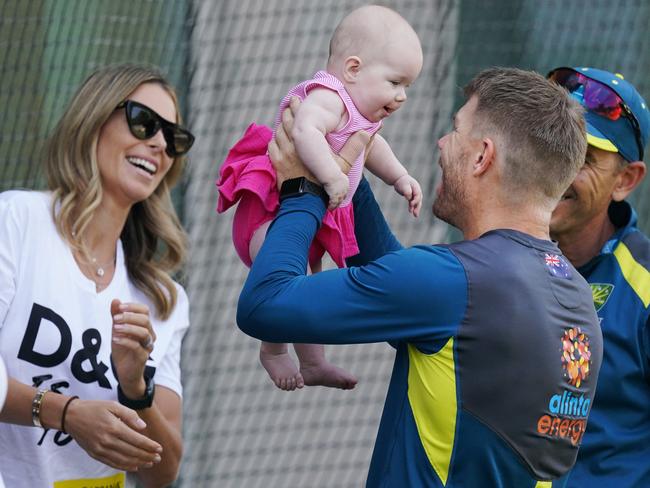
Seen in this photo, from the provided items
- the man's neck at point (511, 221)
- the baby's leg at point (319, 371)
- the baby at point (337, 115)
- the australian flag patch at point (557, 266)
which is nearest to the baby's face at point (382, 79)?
the baby at point (337, 115)

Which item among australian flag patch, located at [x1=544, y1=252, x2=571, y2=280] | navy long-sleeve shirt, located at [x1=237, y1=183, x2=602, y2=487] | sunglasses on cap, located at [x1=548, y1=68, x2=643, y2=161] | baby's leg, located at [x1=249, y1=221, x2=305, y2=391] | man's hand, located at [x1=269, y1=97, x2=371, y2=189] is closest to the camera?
navy long-sleeve shirt, located at [x1=237, y1=183, x2=602, y2=487]

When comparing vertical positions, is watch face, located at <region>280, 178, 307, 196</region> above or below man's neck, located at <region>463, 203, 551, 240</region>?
below

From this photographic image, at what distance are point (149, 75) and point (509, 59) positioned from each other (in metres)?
2.37

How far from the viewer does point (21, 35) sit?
455cm

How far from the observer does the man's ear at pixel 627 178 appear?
3398 mm

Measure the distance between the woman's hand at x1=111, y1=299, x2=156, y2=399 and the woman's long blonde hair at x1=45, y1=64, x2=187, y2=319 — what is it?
400 mm

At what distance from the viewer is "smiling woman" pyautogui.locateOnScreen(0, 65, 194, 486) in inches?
115

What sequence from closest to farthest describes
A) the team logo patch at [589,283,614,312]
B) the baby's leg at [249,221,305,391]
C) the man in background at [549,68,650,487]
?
the baby's leg at [249,221,305,391] < the man in background at [549,68,650,487] < the team logo patch at [589,283,614,312]

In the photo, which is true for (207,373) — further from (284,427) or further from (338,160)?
(338,160)

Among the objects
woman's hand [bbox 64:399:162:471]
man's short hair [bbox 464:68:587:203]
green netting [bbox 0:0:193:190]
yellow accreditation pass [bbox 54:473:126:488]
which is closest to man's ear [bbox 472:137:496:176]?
man's short hair [bbox 464:68:587:203]

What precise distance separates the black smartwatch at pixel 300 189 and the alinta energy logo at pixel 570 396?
63cm

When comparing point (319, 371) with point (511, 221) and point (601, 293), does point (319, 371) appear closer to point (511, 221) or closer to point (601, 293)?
point (511, 221)

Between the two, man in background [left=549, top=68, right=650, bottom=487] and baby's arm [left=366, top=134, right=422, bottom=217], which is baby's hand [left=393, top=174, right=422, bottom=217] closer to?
baby's arm [left=366, top=134, right=422, bottom=217]

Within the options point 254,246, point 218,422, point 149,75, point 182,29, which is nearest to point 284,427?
point 218,422
